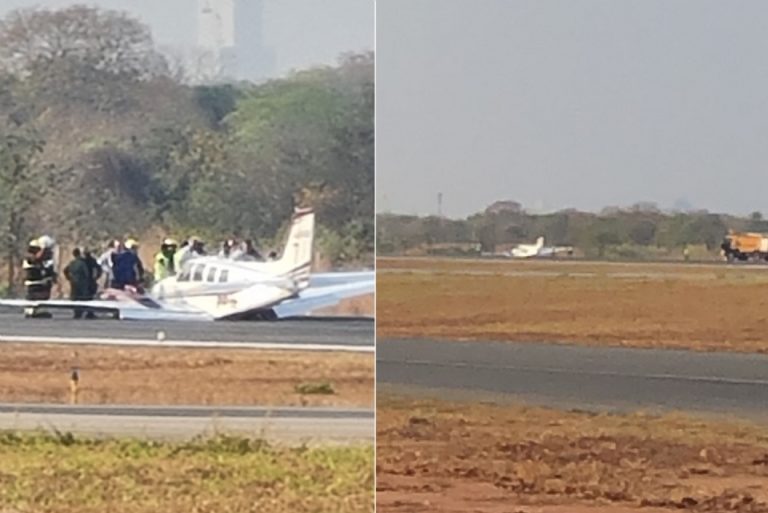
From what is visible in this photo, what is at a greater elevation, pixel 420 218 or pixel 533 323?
pixel 420 218

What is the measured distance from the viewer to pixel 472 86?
14.2 feet

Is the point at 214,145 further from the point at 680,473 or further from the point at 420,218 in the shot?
the point at 680,473

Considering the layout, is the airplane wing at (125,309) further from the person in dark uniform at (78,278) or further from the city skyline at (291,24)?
the city skyline at (291,24)

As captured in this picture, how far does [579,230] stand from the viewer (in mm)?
4312

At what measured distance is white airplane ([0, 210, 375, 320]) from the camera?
4.42 metres

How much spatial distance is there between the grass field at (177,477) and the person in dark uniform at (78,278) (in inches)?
18.4

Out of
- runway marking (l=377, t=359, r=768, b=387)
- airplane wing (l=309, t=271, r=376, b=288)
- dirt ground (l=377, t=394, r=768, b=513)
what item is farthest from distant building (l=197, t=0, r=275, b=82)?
dirt ground (l=377, t=394, r=768, b=513)

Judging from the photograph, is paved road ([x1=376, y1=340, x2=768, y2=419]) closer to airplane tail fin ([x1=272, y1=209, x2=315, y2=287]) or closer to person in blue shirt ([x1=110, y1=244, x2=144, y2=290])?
airplane tail fin ([x1=272, y1=209, x2=315, y2=287])

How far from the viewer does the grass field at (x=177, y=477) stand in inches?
175

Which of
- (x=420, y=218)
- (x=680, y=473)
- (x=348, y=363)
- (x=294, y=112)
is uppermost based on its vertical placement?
(x=294, y=112)

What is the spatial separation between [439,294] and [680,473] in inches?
36.8

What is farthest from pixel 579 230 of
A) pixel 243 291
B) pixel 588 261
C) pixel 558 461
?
pixel 243 291

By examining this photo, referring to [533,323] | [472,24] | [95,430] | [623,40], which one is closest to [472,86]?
[472,24]

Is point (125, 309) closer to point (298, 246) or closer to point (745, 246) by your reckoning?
point (298, 246)
